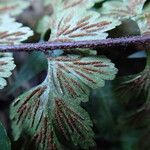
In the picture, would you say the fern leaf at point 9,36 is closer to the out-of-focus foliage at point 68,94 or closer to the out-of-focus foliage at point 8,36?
the out-of-focus foliage at point 8,36

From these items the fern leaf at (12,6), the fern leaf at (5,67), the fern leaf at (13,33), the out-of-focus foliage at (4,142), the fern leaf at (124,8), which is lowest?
the out-of-focus foliage at (4,142)

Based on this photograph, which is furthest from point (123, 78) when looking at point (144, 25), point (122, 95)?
point (144, 25)

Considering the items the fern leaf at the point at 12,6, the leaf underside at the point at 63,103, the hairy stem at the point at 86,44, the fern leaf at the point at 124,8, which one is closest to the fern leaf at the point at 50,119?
the leaf underside at the point at 63,103

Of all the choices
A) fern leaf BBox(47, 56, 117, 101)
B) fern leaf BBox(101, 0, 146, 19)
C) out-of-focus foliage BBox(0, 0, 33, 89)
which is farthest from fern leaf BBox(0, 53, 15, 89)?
fern leaf BBox(101, 0, 146, 19)

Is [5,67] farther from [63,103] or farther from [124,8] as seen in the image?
[124,8]

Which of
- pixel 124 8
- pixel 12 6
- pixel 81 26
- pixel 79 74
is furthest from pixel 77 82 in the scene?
pixel 12 6

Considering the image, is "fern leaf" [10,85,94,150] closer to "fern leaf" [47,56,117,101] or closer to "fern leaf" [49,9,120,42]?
"fern leaf" [47,56,117,101]
